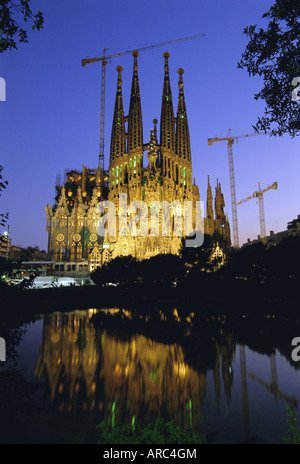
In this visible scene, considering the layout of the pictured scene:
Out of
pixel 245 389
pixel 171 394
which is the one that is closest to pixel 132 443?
pixel 171 394

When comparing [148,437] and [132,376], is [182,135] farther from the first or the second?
[148,437]

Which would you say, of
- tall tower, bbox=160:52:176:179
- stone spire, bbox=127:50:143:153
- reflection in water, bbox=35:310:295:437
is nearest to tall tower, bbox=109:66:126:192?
stone spire, bbox=127:50:143:153

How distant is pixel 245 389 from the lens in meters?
8.74

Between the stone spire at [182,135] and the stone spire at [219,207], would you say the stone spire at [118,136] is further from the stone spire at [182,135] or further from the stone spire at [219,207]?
the stone spire at [219,207]

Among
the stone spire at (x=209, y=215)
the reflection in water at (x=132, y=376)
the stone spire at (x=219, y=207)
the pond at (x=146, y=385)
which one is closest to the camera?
the pond at (x=146, y=385)

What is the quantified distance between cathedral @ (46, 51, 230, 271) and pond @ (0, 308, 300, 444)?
179 feet

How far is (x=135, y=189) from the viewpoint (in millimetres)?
75625

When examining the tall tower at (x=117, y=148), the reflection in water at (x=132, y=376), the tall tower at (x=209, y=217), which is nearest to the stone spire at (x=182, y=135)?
the tall tower at (x=117, y=148)

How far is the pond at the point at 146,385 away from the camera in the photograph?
6391mm

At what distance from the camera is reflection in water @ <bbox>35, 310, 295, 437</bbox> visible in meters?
7.24

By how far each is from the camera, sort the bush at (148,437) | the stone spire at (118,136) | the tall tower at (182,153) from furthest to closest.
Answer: the stone spire at (118,136) → the tall tower at (182,153) → the bush at (148,437)

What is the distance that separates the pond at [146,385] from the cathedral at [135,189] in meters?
54.5

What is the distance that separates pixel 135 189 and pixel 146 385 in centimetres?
6873

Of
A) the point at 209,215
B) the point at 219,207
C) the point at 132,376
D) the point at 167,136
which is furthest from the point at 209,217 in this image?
the point at 132,376
